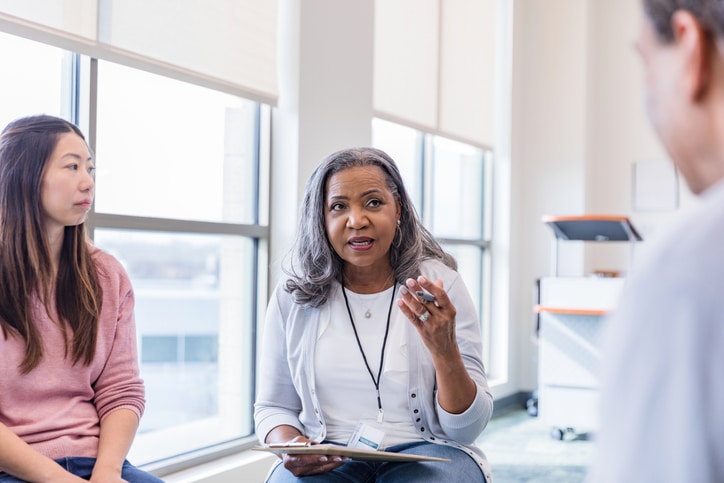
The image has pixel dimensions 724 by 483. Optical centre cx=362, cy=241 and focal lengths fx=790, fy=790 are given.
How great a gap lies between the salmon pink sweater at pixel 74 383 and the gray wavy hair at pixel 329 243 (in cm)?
43

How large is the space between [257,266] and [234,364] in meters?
0.44

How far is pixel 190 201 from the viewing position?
3277 millimetres

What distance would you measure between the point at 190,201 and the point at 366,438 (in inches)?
67.3

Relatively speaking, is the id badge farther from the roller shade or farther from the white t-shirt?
the roller shade

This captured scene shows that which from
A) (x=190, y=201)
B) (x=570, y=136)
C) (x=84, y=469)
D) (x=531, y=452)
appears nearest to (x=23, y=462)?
(x=84, y=469)

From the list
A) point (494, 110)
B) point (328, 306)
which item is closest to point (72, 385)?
point (328, 306)

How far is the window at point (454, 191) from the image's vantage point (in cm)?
488

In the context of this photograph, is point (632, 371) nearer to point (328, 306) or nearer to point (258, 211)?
point (328, 306)

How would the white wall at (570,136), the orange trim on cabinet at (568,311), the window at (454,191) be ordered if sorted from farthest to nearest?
the white wall at (570,136) < the window at (454,191) < the orange trim on cabinet at (568,311)

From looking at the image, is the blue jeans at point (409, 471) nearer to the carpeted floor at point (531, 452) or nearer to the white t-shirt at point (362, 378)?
the white t-shirt at point (362, 378)

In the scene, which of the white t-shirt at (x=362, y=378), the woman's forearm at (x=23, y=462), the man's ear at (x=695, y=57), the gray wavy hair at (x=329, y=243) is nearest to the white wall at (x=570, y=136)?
the gray wavy hair at (x=329, y=243)

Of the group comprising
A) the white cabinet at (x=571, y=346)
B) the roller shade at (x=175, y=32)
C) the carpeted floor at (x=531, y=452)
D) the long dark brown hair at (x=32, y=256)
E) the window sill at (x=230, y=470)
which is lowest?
the carpeted floor at (x=531, y=452)

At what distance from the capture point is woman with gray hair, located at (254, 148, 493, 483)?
1835 mm

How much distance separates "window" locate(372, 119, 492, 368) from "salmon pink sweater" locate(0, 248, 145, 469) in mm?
2767
